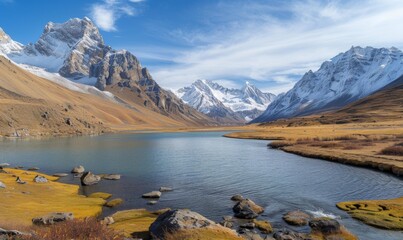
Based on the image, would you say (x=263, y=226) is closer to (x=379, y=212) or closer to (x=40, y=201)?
(x=379, y=212)

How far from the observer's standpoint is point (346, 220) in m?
33.5

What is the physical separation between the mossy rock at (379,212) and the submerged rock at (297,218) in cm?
504

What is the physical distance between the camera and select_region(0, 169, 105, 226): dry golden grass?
106 ft

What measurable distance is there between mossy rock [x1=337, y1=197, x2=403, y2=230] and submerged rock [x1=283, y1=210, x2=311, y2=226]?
504cm

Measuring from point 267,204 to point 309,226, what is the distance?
365 inches

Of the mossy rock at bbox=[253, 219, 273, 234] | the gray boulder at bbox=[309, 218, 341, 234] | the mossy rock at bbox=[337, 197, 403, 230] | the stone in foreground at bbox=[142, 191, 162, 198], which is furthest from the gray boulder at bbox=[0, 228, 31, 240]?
the mossy rock at bbox=[337, 197, 403, 230]

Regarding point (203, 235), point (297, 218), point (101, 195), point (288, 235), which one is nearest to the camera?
point (203, 235)

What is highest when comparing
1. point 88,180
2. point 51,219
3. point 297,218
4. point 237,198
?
point 51,219

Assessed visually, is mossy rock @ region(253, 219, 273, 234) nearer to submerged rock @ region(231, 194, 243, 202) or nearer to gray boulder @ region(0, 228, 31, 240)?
submerged rock @ region(231, 194, 243, 202)

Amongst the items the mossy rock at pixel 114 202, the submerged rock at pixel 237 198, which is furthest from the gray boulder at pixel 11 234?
the submerged rock at pixel 237 198

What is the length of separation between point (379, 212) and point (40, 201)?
3760 cm

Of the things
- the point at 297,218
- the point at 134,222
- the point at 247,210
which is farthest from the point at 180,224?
the point at 297,218

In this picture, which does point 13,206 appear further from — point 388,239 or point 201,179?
point 388,239

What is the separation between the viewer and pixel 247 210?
35.7m
